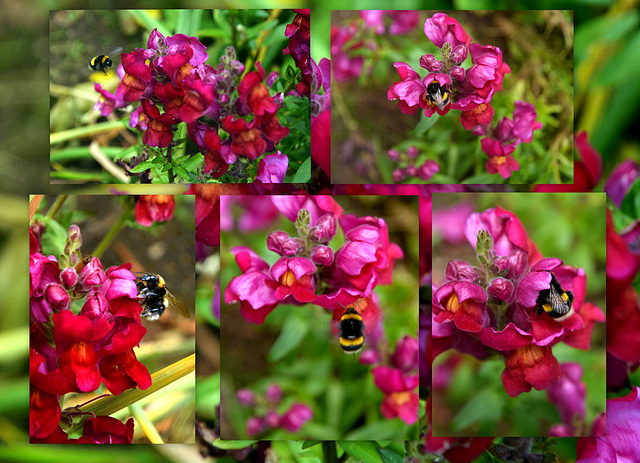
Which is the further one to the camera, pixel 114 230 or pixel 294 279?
pixel 114 230

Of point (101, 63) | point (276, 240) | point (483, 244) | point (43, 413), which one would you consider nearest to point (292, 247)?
point (276, 240)

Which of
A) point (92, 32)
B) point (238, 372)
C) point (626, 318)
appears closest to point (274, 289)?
point (238, 372)

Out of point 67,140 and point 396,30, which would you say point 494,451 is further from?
point 67,140

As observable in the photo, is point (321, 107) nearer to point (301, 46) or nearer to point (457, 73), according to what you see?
point (301, 46)

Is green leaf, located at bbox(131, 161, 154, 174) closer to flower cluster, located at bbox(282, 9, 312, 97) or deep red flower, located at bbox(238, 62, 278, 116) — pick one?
deep red flower, located at bbox(238, 62, 278, 116)

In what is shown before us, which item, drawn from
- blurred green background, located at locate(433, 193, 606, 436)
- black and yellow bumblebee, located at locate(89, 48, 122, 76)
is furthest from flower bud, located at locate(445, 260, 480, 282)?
black and yellow bumblebee, located at locate(89, 48, 122, 76)

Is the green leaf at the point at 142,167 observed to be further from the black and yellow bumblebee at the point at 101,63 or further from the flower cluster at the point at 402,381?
the flower cluster at the point at 402,381
